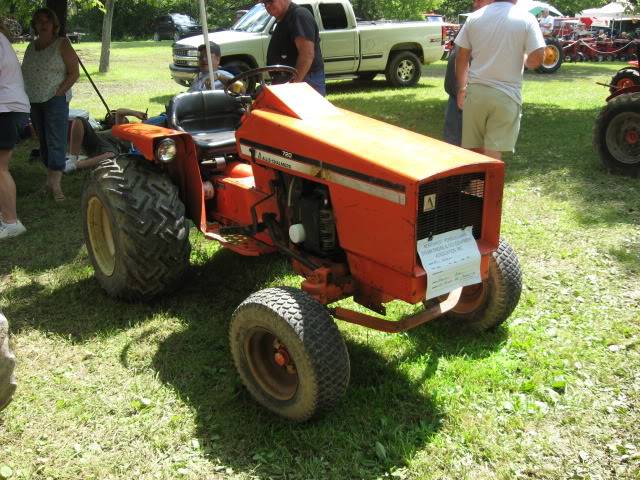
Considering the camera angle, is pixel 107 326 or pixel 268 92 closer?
pixel 268 92

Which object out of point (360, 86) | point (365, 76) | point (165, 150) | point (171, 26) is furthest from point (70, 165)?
point (171, 26)

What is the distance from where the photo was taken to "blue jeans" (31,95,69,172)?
6.29 m

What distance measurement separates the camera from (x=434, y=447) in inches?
115

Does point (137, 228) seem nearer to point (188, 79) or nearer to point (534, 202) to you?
point (534, 202)

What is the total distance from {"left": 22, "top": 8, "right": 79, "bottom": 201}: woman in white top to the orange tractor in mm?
2274

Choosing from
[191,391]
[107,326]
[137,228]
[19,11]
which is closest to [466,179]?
[191,391]

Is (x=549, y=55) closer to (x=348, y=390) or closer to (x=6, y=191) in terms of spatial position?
(x=348, y=390)

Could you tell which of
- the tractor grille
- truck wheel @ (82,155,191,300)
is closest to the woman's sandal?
truck wheel @ (82,155,191,300)

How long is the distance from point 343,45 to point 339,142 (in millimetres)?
11518

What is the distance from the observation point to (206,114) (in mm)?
4930

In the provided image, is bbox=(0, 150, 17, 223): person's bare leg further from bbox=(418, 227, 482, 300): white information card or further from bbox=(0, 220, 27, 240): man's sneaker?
bbox=(418, 227, 482, 300): white information card

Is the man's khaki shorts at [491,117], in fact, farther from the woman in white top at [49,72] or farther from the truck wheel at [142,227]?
the woman in white top at [49,72]

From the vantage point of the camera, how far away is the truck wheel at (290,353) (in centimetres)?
288

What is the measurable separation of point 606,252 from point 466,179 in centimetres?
252
